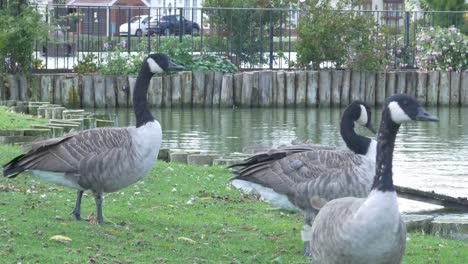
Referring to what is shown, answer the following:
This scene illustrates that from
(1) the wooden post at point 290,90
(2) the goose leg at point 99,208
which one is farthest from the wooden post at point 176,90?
(2) the goose leg at point 99,208

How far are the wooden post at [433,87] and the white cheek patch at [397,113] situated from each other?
21.6m

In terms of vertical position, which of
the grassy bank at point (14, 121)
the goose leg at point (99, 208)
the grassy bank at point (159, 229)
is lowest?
the grassy bank at point (159, 229)

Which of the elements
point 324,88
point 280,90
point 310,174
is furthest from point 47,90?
point 310,174

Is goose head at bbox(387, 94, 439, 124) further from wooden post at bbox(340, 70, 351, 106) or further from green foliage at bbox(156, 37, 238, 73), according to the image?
green foliage at bbox(156, 37, 238, 73)

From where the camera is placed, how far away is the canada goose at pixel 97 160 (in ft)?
33.0

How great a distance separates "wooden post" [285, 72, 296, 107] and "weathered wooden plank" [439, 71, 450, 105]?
4202mm

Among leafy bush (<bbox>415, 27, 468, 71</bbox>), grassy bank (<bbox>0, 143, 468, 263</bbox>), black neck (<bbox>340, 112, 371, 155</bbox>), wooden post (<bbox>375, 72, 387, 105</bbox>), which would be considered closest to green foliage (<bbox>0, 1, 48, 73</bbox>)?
wooden post (<bbox>375, 72, 387, 105</bbox>)

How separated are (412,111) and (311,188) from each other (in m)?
2.29

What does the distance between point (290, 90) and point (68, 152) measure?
1790 centimetres

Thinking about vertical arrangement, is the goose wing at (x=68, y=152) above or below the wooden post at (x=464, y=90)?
above

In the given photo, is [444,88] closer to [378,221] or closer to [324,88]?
[324,88]

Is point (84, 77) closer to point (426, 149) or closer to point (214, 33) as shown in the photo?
point (214, 33)

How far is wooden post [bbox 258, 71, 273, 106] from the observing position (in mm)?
27625

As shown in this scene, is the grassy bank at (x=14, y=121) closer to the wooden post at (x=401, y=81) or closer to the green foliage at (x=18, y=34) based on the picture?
the green foliage at (x=18, y=34)
